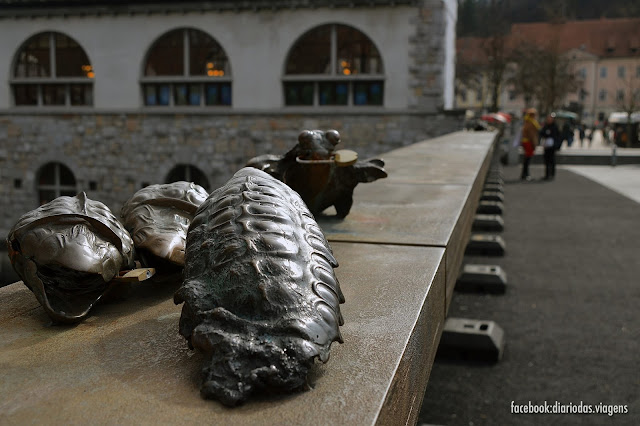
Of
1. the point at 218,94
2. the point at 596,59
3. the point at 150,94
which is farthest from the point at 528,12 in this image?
the point at 150,94

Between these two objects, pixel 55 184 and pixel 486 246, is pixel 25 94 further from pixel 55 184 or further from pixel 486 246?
pixel 486 246

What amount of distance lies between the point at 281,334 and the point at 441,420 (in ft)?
8.70

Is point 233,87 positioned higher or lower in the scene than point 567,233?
higher

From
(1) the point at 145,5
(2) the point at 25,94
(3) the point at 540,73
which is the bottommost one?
(2) the point at 25,94

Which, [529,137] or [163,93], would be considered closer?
[529,137]

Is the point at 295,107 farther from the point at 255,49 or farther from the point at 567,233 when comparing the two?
the point at 567,233

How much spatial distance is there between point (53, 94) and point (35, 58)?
3.98 feet

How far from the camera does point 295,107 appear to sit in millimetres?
18688

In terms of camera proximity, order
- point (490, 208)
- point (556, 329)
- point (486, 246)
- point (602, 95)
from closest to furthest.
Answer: point (556, 329)
point (486, 246)
point (490, 208)
point (602, 95)

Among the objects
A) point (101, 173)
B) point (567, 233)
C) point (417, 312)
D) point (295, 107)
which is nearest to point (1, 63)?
point (101, 173)

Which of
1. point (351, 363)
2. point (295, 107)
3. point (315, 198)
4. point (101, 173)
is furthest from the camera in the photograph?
point (101, 173)

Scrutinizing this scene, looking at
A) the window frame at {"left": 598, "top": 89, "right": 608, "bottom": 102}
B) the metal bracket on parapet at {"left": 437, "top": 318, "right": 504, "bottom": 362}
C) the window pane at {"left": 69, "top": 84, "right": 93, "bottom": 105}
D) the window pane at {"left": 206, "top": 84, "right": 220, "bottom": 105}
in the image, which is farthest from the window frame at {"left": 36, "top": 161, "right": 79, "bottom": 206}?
the window frame at {"left": 598, "top": 89, "right": 608, "bottom": 102}

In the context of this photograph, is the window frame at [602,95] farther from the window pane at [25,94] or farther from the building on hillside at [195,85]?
the window pane at [25,94]

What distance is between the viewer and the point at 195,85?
64.5 ft
